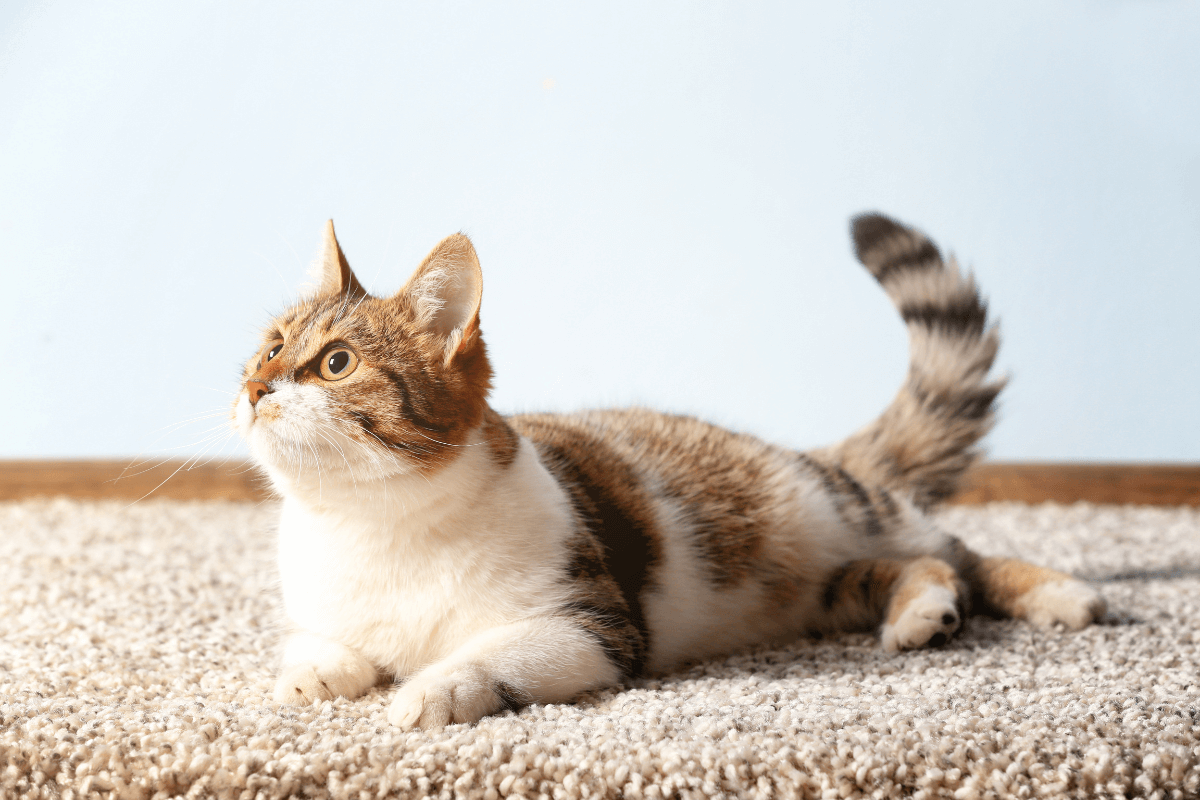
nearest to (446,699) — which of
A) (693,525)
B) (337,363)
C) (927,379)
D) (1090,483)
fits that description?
(337,363)

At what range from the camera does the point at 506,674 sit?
1.13 meters

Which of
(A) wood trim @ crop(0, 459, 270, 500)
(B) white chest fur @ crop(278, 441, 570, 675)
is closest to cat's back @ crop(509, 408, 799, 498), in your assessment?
(B) white chest fur @ crop(278, 441, 570, 675)

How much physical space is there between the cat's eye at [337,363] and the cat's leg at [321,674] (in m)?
0.38

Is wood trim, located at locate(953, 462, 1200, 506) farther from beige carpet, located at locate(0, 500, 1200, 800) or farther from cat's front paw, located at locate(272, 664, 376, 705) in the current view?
cat's front paw, located at locate(272, 664, 376, 705)

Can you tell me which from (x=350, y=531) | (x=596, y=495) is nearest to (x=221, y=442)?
(x=350, y=531)

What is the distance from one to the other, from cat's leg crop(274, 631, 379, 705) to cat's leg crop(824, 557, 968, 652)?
2.62ft

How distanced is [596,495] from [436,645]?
34cm

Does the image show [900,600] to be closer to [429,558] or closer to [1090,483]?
[429,558]

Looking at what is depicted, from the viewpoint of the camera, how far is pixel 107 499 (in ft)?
11.4

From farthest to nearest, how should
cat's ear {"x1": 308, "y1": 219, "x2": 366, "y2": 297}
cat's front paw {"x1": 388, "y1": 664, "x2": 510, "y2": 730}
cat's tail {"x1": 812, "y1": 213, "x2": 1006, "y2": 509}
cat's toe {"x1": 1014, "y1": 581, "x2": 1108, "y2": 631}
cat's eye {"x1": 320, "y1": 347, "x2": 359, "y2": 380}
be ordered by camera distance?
cat's tail {"x1": 812, "y1": 213, "x2": 1006, "y2": 509} → cat's toe {"x1": 1014, "y1": 581, "x2": 1108, "y2": 631} → cat's ear {"x1": 308, "y1": 219, "x2": 366, "y2": 297} → cat's eye {"x1": 320, "y1": 347, "x2": 359, "y2": 380} → cat's front paw {"x1": 388, "y1": 664, "x2": 510, "y2": 730}

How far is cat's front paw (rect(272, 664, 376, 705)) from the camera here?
1.18m

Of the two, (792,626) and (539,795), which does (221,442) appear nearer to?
(539,795)

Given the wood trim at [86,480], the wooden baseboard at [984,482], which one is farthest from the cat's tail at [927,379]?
the wood trim at [86,480]

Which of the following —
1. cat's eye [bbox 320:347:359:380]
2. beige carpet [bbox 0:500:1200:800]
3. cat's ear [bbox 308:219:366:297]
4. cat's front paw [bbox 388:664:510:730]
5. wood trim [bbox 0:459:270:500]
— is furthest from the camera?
wood trim [bbox 0:459:270:500]
